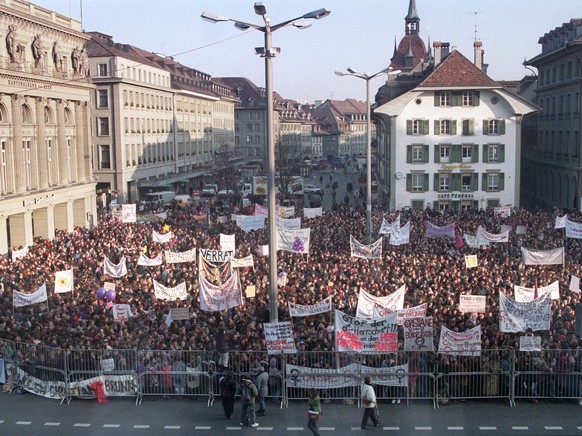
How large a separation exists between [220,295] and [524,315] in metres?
7.99

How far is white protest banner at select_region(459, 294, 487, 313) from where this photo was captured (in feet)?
70.1

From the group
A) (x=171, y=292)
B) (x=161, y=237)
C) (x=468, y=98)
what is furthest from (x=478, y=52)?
(x=171, y=292)

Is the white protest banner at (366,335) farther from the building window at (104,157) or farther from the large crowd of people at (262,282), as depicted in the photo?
the building window at (104,157)

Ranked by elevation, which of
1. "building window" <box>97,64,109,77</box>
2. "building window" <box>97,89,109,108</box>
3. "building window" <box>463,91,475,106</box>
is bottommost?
"building window" <box>463,91,475,106</box>

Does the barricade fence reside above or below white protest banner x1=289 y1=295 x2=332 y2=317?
below

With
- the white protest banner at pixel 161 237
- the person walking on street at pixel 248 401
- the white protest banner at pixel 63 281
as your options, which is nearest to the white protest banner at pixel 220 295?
the white protest banner at pixel 63 281

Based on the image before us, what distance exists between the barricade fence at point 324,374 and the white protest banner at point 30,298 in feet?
Answer: 14.9

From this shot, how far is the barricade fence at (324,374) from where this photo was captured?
710 inches

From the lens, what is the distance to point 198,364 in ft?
61.2

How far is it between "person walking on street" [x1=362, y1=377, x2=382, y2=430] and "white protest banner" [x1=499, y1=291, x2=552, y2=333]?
15.1ft

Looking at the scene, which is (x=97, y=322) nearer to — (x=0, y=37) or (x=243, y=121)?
(x=0, y=37)

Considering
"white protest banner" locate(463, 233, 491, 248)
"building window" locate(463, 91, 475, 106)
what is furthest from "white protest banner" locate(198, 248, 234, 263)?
"building window" locate(463, 91, 475, 106)

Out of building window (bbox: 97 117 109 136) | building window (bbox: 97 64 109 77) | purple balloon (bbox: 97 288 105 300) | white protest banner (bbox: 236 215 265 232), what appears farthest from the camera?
building window (bbox: 97 117 109 136)

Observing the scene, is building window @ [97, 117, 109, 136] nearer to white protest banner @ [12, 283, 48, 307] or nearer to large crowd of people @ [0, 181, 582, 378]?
large crowd of people @ [0, 181, 582, 378]
